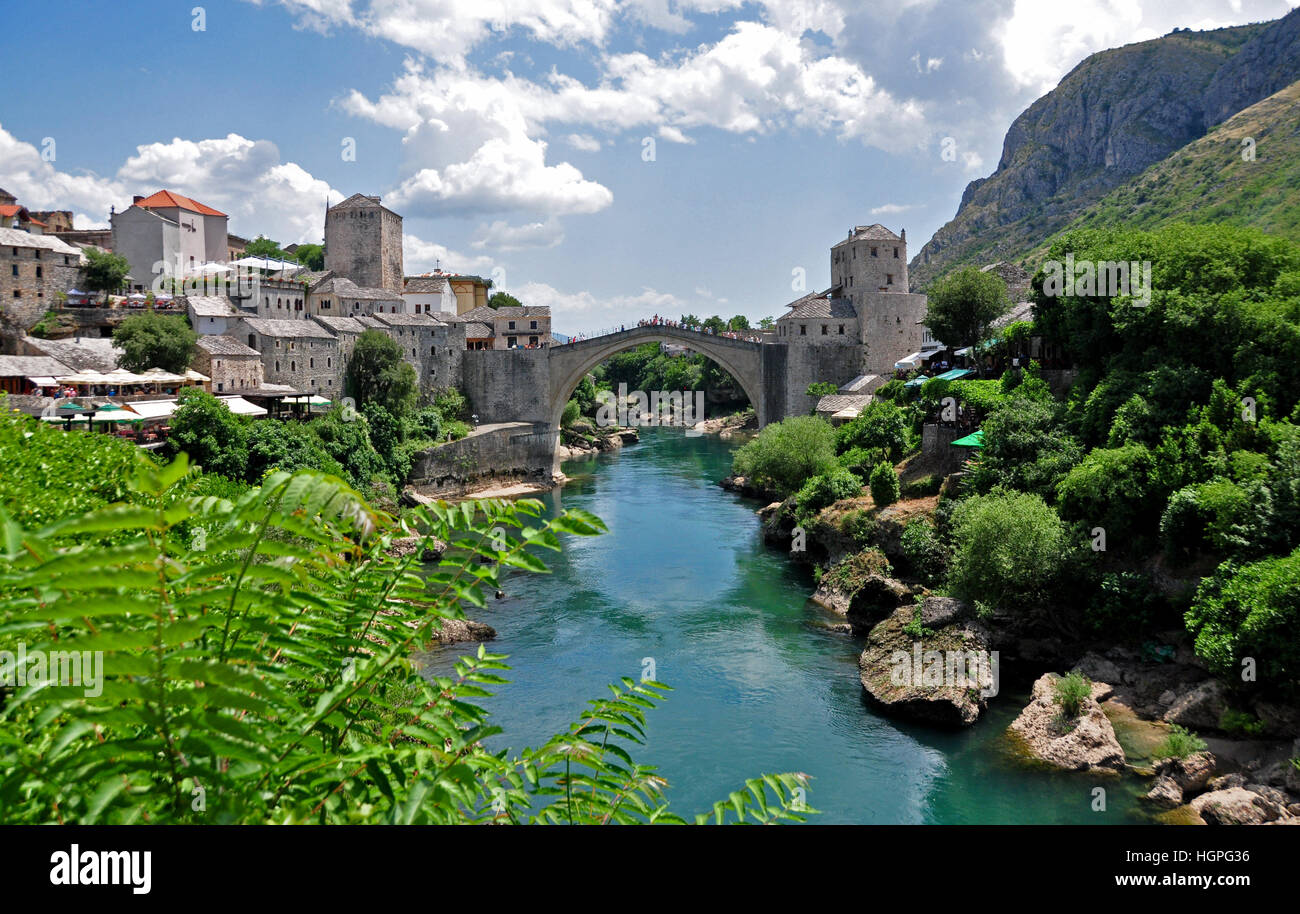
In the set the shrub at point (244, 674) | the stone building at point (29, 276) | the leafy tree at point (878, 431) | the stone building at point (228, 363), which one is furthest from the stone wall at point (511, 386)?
the shrub at point (244, 674)

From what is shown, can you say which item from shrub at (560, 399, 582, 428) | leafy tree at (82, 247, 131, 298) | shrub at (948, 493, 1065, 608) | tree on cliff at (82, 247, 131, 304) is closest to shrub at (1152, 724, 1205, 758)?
shrub at (948, 493, 1065, 608)

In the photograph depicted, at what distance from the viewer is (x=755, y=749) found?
14.2m

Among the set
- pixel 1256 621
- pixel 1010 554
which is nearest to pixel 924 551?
pixel 1010 554

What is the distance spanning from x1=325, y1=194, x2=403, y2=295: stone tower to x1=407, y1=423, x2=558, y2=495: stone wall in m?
14.1

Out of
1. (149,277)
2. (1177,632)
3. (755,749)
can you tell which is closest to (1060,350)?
(1177,632)

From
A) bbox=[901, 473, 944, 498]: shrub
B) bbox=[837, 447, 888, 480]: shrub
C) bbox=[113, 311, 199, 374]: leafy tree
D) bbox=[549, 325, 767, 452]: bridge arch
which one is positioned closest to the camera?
bbox=[901, 473, 944, 498]: shrub

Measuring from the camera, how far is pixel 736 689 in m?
16.8

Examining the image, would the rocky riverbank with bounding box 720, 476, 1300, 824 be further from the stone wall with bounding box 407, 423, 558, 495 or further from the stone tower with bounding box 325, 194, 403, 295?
the stone tower with bounding box 325, 194, 403, 295

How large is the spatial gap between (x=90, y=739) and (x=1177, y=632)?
17.7 m

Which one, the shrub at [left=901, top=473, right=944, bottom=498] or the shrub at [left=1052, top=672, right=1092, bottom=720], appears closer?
the shrub at [left=1052, top=672, right=1092, bottom=720]

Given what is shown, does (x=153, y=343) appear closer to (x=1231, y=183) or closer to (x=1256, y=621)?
(x=1256, y=621)

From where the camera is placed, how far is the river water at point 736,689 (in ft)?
41.9

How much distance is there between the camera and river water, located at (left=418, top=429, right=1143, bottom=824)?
503 inches
